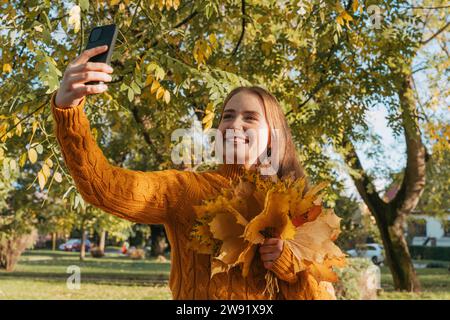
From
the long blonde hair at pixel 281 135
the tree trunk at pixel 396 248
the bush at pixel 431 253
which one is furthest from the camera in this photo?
the bush at pixel 431 253

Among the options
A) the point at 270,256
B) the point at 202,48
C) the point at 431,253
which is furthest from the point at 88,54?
the point at 431,253

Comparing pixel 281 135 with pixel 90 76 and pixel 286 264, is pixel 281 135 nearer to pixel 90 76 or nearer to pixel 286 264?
pixel 286 264

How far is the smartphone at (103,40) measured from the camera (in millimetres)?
1465

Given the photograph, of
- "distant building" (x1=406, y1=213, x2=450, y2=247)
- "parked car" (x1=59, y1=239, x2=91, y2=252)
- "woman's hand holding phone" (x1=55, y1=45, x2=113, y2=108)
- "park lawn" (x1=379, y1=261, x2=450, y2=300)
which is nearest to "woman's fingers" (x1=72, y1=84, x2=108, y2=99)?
"woman's hand holding phone" (x1=55, y1=45, x2=113, y2=108)

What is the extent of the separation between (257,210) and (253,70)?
494 centimetres

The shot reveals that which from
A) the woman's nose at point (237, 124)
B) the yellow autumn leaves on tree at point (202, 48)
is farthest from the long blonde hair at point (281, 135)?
the yellow autumn leaves on tree at point (202, 48)

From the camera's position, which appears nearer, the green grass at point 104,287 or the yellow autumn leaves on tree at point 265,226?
the yellow autumn leaves on tree at point 265,226

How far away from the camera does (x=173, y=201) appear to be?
5.95 ft

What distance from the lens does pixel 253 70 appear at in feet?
21.2

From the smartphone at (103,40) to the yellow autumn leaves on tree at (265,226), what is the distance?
53 centimetres

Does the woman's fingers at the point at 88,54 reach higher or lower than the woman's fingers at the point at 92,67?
higher

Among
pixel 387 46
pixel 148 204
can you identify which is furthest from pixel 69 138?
pixel 387 46

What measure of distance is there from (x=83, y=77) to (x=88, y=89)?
1.3 inches

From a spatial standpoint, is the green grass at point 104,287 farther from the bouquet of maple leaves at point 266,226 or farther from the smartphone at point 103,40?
the smartphone at point 103,40
